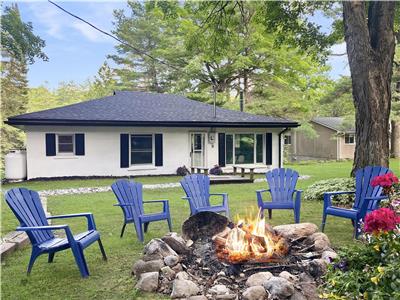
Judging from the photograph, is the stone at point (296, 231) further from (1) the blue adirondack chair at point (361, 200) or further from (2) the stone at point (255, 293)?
(2) the stone at point (255, 293)

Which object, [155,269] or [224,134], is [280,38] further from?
[155,269]

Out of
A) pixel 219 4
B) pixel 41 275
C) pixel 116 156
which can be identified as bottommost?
pixel 41 275

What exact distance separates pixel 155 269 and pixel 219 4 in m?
8.03

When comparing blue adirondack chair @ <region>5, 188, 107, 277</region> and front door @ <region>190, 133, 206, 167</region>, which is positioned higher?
front door @ <region>190, 133, 206, 167</region>

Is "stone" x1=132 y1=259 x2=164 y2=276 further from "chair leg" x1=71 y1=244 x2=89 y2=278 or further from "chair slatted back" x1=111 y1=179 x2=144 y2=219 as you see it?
"chair slatted back" x1=111 y1=179 x2=144 y2=219

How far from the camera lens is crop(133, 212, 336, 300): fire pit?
3.14 metres

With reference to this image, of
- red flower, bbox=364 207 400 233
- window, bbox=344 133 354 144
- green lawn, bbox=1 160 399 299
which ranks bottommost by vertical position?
green lawn, bbox=1 160 399 299

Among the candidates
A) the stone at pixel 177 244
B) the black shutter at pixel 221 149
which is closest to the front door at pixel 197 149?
the black shutter at pixel 221 149

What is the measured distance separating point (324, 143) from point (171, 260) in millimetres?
24856

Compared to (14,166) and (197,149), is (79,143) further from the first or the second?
(197,149)

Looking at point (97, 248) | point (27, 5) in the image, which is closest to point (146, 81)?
point (27, 5)

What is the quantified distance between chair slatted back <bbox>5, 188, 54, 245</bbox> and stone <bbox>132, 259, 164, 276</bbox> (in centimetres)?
109

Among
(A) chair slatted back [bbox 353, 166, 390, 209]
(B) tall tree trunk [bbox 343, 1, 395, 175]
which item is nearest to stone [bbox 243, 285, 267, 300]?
(A) chair slatted back [bbox 353, 166, 390, 209]

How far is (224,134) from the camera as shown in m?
15.0
